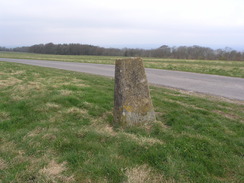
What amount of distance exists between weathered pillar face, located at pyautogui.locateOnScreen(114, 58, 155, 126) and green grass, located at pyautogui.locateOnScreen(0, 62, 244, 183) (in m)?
0.26

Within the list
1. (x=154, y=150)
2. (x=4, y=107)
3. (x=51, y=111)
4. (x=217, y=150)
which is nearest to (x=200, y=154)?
(x=217, y=150)

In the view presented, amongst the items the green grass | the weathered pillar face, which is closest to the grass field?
the green grass

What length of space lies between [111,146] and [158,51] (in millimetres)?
62685

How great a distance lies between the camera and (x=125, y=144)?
368 centimetres

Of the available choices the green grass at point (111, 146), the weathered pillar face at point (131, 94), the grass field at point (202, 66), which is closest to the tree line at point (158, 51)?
the grass field at point (202, 66)

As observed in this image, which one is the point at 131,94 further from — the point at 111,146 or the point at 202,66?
the point at 202,66

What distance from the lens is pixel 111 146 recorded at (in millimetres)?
3635

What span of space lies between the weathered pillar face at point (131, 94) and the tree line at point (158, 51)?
4471 centimetres

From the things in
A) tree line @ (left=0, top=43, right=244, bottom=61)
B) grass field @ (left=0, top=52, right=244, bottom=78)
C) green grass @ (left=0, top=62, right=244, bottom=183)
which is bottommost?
green grass @ (left=0, top=62, right=244, bottom=183)

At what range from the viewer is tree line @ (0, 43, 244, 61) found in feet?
154

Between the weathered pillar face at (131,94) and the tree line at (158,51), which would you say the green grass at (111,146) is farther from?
the tree line at (158,51)

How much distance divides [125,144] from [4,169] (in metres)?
2.00

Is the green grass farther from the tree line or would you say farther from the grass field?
the tree line

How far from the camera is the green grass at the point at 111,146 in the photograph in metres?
2.88
